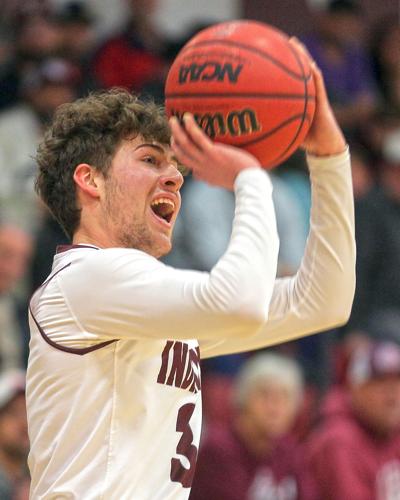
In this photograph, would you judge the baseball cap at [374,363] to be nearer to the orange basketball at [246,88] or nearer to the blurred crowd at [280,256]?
the blurred crowd at [280,256]

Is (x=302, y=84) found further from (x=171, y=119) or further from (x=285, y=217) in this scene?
(x=285, y=217)

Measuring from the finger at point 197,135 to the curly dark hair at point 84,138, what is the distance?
0.32 metres

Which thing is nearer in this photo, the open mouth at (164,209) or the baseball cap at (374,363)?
the open mouth at (164,209)

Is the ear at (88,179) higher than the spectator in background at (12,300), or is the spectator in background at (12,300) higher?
the ear at (88,179)

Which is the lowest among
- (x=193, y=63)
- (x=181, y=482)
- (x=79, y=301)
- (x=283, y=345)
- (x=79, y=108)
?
(x=283, y=345)

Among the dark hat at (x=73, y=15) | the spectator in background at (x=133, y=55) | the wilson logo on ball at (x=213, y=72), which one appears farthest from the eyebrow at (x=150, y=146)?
the dark hat at (x=73, y=15)

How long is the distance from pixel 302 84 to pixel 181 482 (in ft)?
4.06

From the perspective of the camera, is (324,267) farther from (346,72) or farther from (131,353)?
(346,72)

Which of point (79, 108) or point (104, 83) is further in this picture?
point (104, 83)

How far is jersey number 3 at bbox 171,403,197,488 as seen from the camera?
12.1ft

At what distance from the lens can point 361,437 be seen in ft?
23.6

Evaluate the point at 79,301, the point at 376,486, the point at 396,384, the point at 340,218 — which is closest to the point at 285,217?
the point at 396,384

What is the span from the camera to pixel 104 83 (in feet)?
30.9

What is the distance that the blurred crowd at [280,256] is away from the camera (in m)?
7.00
